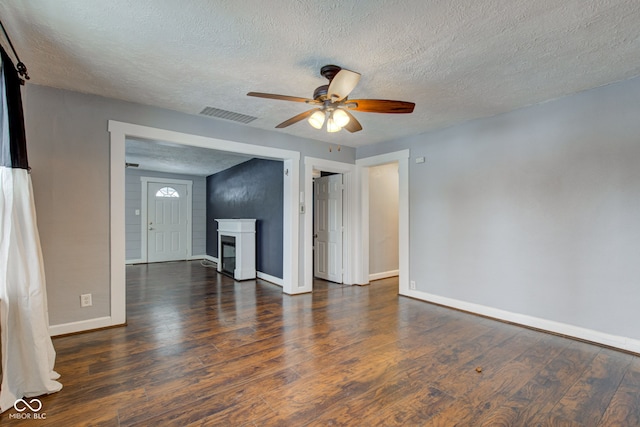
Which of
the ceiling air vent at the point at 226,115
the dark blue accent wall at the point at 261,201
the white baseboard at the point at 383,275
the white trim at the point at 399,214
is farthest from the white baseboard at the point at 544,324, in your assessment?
the ceiling air vent at the point at 226,115

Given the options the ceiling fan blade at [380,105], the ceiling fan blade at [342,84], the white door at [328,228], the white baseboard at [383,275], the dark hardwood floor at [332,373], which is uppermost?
the ceiling fan blade at [342,84]

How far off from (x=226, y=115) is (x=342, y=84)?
6.66 ft

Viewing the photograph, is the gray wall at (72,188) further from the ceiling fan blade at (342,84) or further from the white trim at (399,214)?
the white trim at (399,214)

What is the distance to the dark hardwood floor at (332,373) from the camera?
1823mm

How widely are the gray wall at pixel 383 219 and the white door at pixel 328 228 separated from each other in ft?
1.98

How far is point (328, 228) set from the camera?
225 inches

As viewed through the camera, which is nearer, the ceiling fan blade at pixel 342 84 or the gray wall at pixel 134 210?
the ceiling fan blade at pixel 342 84

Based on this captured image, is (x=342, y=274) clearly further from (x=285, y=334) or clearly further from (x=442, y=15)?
(x=442, y=15)

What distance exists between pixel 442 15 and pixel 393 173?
165 inches

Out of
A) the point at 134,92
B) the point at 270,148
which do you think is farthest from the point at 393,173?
the point at 134,92

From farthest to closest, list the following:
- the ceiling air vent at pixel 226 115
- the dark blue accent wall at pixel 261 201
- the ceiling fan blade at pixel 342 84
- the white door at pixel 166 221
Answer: the white door at pixel 166 221 < the dark blue accent wall at pixel 261 201 < the ceiling air vent at pixel 226 115 < the ceiling fan blade at pixel 342 84

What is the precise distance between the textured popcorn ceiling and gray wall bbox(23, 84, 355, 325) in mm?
198

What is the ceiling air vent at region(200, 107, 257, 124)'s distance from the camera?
11.7 feet

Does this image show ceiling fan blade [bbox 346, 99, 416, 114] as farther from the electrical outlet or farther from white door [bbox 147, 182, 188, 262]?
white door [bbox 147, 182, 188, 262]
